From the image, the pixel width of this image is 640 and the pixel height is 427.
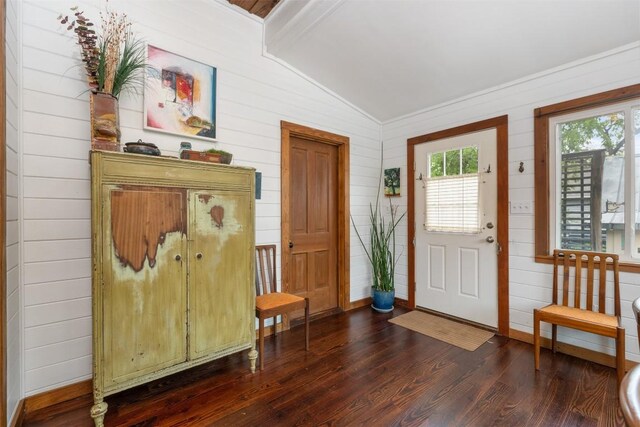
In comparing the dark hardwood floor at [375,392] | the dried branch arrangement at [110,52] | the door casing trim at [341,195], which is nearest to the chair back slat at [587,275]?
the dark hardwood floor at [375,392]

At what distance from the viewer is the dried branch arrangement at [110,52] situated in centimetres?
184

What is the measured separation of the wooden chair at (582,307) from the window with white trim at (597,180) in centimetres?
18

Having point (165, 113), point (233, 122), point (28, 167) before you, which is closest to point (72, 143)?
point (28, 167)

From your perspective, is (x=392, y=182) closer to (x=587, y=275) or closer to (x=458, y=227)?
(x=458, y=227)

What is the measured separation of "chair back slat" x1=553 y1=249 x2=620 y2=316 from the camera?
2.25 m

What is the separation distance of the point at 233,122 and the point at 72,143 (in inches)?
47.1

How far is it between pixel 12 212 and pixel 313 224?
96.1 inches

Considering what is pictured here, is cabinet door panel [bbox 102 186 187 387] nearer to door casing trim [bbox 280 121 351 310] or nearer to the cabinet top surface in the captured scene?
the cabinet top surface

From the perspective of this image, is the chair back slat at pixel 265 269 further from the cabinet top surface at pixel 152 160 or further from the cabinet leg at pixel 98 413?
the cabinet leg at pixel 98 413

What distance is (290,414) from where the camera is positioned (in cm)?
177

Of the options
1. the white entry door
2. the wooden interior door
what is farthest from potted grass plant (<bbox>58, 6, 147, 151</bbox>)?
the white entry door

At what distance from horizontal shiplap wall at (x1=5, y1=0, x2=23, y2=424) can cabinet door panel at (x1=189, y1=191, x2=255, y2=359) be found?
35.3 inches

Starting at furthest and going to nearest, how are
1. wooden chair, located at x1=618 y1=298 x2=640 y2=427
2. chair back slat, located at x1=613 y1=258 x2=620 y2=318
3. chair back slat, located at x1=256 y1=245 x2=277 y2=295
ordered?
chair back slat, located at x1=256 y1=245 x2=277 y2=295 → chair back slat, located at x1=613 y1=258 x2=620 y2=318 → wooden chair, located at x1=618 y1=298 x2=640 y2=427

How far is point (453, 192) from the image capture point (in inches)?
129
